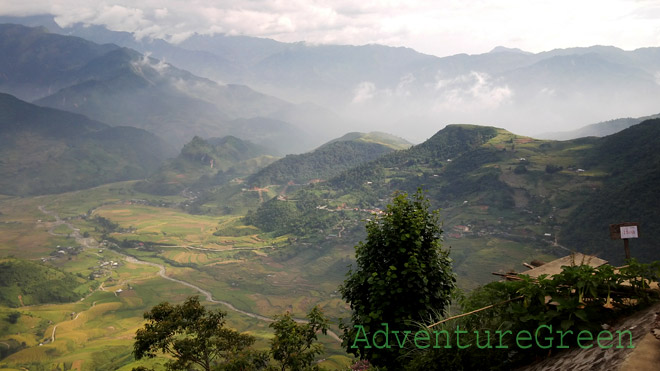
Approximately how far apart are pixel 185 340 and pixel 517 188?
111615 millimetres

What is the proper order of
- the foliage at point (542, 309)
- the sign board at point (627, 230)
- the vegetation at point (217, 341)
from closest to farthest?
the foliage at point (542, 309) < the sign board at point (627, 230) < the vegetation at point (217, 341)

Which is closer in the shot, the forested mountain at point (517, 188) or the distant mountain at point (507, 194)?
the forested mountain at point (517, 188)

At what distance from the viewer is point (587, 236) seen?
75.9 metres

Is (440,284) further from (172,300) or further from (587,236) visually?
(172,300)

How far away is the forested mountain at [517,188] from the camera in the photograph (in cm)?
7544

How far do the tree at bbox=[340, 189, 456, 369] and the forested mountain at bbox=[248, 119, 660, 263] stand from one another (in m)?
67.3

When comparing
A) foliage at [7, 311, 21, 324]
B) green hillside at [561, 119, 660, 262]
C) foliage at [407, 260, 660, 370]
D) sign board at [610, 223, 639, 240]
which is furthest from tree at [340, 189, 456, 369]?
foliage at [7, 311, 21, 324]

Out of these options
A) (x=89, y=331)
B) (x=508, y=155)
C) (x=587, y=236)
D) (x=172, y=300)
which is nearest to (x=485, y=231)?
(x=587, y=236)

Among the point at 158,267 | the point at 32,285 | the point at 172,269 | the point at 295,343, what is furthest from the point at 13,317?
the point at 295,343

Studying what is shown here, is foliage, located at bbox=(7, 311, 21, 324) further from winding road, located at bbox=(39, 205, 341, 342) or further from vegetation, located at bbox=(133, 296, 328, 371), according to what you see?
vegetation, located at bbox=(133, 296, 328, 371)

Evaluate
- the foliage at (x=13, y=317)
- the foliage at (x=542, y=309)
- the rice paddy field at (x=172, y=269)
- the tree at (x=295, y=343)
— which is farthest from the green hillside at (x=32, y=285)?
the foliage at (x=542, y=309)

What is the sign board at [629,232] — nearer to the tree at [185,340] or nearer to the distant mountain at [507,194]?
Answer: the tree at [185,340]

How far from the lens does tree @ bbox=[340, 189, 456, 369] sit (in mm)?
8930

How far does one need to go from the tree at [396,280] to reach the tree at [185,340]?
292 inches
